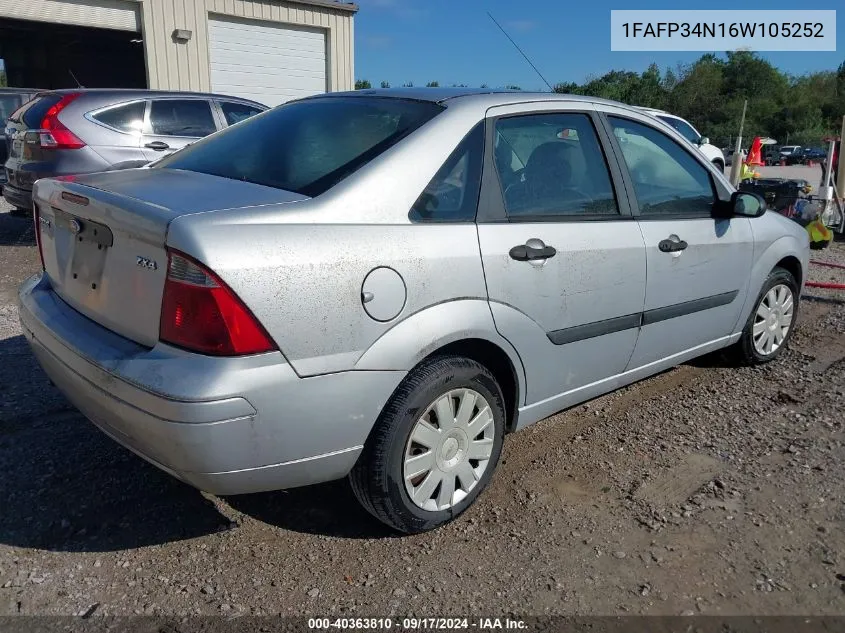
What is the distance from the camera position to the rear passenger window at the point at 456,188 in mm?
2611

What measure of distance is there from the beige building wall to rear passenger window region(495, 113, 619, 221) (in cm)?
1225

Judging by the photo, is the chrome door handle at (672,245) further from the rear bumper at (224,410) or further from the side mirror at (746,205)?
the rear bumper at (224,410)

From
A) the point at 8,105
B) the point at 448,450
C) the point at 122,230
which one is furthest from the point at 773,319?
the point at 8,105

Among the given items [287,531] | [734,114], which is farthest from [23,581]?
[734,114]

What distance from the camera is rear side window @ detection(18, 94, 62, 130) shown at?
23.8ft

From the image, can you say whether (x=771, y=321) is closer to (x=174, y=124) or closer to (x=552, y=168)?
(x=552, y=168)

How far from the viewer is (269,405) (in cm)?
221

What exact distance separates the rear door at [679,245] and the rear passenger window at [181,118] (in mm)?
5762

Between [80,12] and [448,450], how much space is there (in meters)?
13.2

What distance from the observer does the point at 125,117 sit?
754 centimetres

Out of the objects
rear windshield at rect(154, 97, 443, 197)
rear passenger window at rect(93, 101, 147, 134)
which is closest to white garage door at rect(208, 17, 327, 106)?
rear passenger window at rect(93, 101, 147, 134)

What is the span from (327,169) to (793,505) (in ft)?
7.83

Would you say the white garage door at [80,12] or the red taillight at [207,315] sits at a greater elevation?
the white garage door at [80,12]

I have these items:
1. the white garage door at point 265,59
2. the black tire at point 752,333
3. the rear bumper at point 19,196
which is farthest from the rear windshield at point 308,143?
the white garage door at point 265,59
